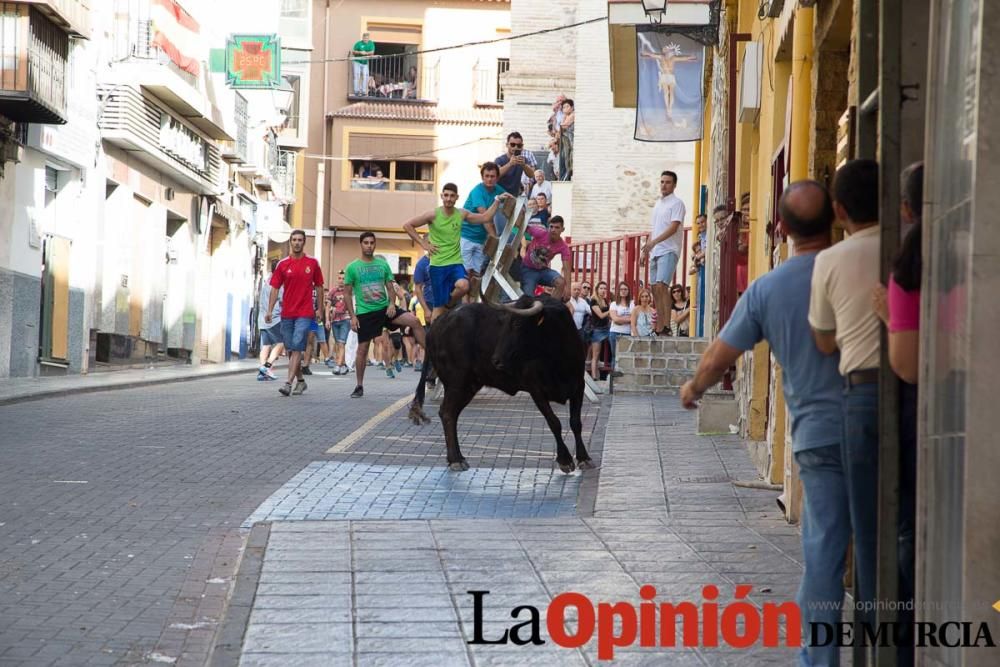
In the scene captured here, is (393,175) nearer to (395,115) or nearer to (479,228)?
(395,115)

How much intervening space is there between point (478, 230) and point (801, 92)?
26.0 feet

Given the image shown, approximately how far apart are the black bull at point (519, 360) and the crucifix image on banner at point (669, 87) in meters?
8.26

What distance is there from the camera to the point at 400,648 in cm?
551

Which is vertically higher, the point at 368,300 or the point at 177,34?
the point at 177,34

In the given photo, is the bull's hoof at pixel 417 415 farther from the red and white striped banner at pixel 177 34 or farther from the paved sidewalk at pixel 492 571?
the red and white striped banner at pixel 177 34

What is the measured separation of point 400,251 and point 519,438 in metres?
43.8

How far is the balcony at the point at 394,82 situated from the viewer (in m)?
59.4

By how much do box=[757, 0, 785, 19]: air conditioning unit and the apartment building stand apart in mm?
46917

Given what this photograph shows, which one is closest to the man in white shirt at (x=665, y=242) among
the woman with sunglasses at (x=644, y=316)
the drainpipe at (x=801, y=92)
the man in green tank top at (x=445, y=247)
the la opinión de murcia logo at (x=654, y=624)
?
the woman with sunglasses at (x=644, y=316)

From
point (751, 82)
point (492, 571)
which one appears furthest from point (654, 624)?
point (751, 82)

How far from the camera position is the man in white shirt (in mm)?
19781

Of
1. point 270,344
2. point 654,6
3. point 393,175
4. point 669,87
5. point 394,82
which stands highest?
point 394,82

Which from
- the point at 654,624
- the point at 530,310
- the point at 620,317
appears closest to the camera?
the point at 654,624

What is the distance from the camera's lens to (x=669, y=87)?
20.0 m
